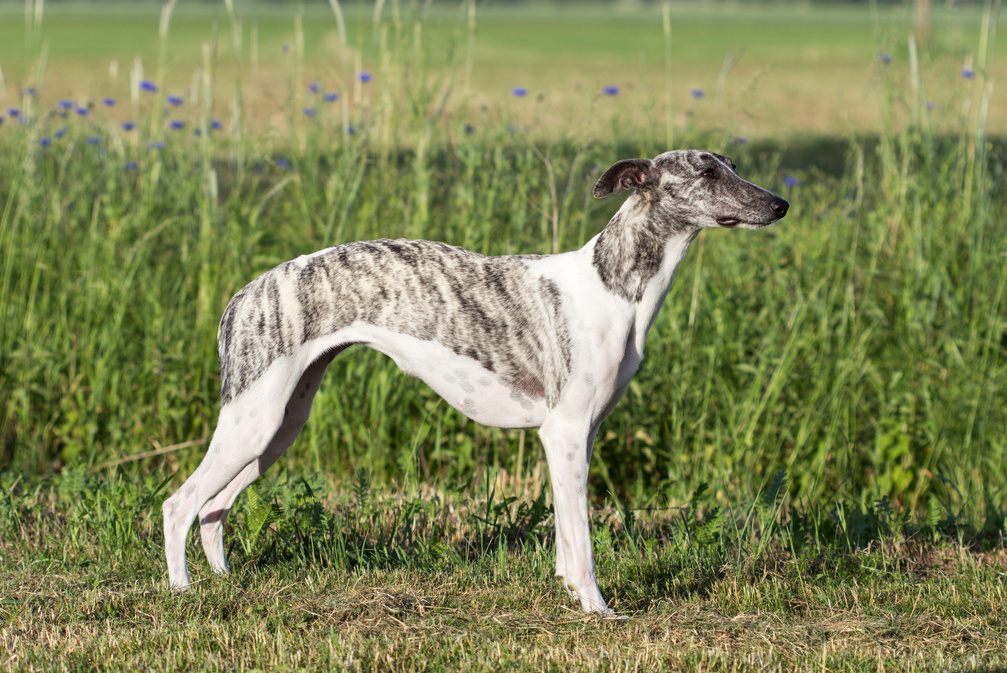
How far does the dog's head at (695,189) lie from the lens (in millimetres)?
3775

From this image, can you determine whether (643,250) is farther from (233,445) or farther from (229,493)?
(229,493)

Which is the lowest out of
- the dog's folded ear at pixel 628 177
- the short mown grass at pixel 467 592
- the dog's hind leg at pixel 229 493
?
the short mown grass at pixel 467 592

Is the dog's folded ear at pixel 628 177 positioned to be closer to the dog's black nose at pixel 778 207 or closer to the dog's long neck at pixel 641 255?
the dog's long neck at pixel 641 255

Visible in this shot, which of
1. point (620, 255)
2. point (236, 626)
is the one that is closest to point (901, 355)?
point (620, 255)

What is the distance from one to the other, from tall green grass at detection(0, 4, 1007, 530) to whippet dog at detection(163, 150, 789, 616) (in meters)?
1.38

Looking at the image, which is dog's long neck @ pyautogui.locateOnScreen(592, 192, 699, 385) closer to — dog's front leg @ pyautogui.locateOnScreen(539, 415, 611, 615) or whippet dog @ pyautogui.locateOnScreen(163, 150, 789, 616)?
whippet dog @ pyautogui.locateOnScreen(163, 150, 789, 616)

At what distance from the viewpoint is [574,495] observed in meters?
3.94

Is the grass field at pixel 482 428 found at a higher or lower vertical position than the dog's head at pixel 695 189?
lower

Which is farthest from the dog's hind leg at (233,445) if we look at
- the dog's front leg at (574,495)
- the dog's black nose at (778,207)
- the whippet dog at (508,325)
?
the dog's black nose at (778,207)

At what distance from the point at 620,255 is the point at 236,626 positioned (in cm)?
206

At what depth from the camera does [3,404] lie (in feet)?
19.4

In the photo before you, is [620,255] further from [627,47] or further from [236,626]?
[627,47]

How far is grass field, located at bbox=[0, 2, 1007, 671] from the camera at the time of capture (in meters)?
3.95

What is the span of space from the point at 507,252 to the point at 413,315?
6.89 feet
